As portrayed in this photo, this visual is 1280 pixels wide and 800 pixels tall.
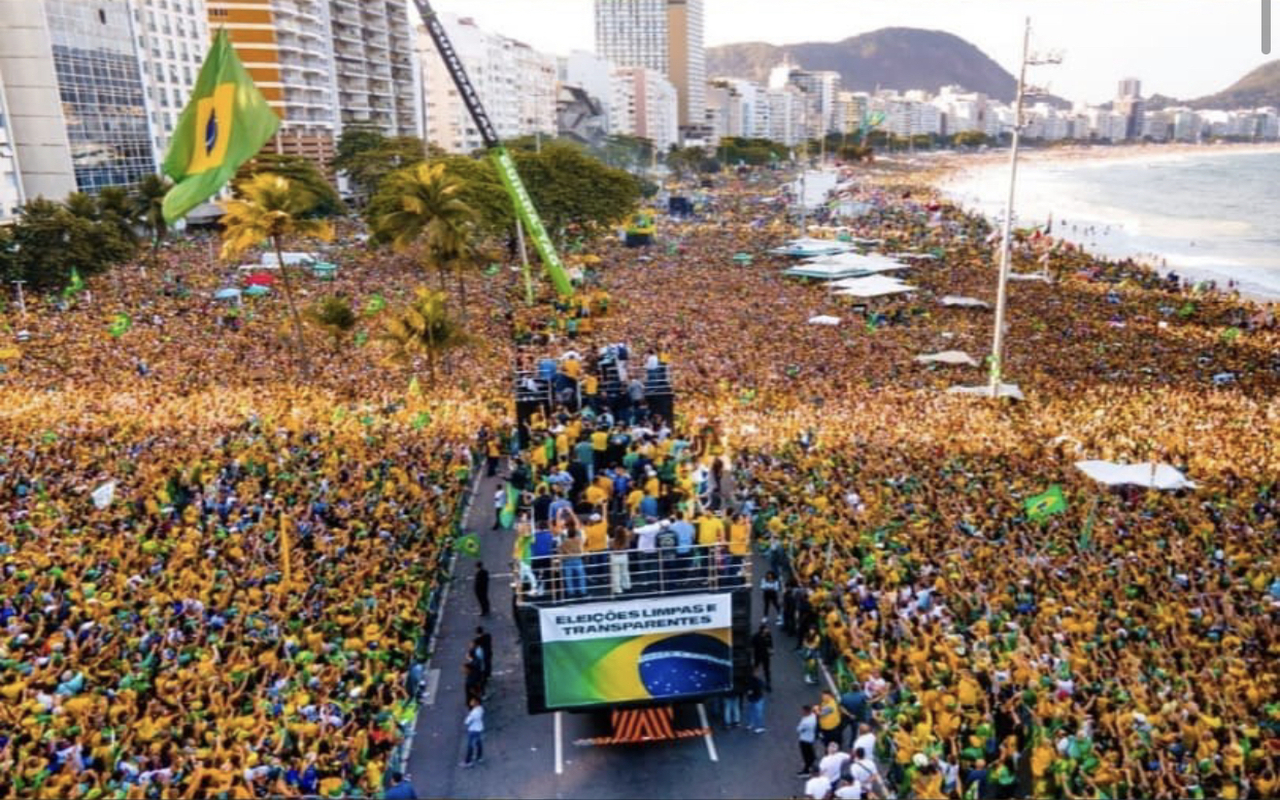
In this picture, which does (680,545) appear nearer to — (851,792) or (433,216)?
(851,792)

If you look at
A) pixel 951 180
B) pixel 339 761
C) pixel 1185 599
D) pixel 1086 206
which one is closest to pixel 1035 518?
pixel 1185 599

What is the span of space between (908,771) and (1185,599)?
5.94 metres

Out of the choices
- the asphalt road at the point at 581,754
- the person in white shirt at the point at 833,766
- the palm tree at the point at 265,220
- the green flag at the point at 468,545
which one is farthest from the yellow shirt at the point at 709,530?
the palm tree at the point at 265,220

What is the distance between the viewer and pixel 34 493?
58.1 feet

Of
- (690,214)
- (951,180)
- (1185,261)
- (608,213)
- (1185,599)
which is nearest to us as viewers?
(1185,599)

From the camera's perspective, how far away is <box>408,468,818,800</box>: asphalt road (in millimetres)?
11469

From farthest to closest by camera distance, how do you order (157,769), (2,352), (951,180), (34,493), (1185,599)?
(951,180) → (2,352) → (34,493) → (1185,599) → (157,769)

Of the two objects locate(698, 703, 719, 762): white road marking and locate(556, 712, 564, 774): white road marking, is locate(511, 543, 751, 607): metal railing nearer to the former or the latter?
locate(556, 712, 564, 774): white road marking

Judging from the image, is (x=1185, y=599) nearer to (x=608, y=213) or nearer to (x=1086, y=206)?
(x=608, y=213)

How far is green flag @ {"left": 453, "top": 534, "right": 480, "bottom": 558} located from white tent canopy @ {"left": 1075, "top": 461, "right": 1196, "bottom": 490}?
439 inches

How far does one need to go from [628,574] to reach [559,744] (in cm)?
273

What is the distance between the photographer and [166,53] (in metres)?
70.6

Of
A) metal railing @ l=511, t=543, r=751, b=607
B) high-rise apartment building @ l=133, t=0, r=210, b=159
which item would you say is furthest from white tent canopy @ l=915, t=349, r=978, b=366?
high-rise apartment building @ l=133, t=0, r=210, b=159

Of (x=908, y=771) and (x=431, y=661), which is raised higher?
(x=908, y=771)
